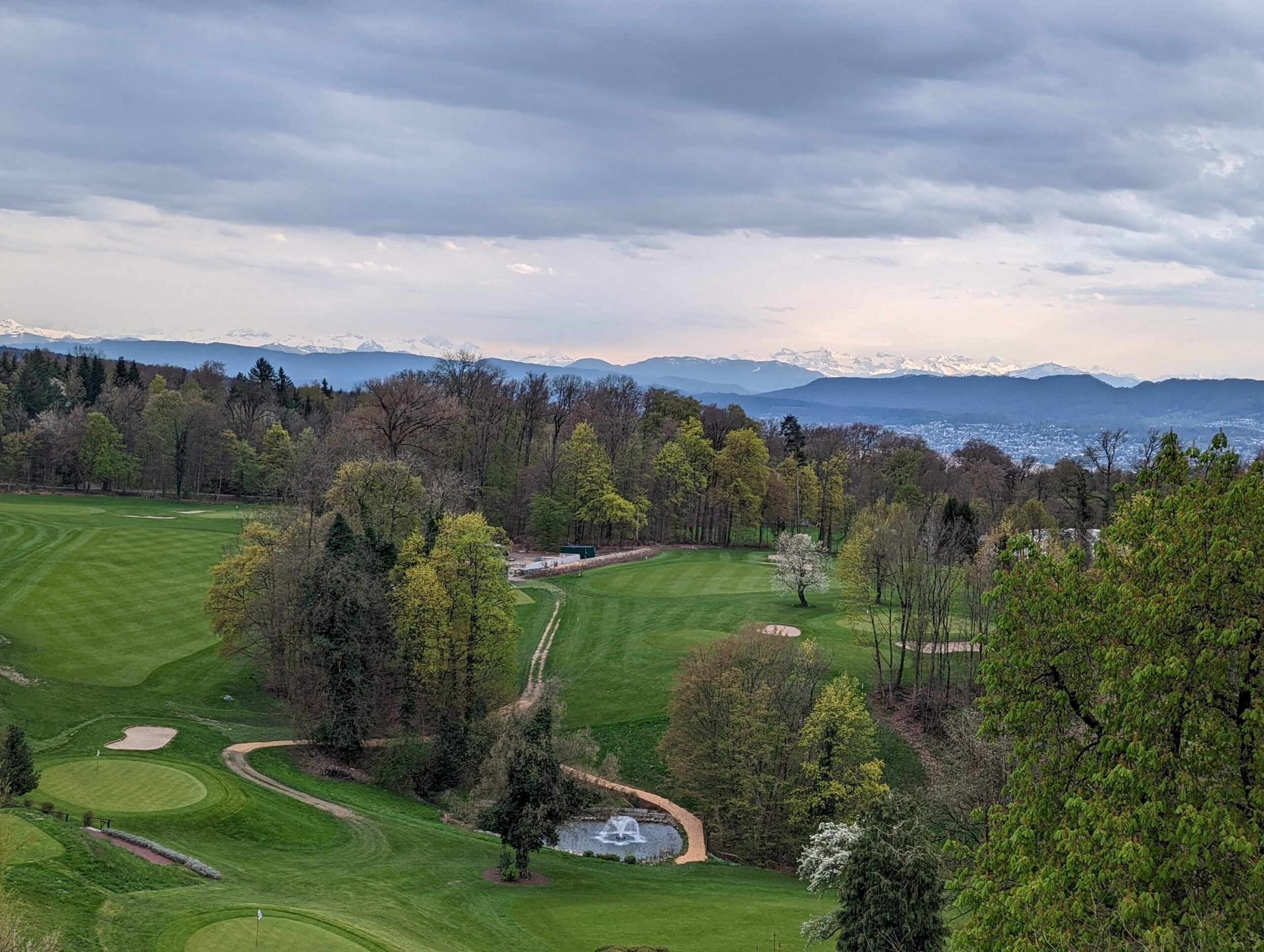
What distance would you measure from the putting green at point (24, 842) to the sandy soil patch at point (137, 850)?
1862 mm

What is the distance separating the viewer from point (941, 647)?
52.0 meters

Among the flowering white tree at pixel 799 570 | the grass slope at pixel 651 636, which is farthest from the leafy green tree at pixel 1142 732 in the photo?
the flowering white tree at pixel 799 570

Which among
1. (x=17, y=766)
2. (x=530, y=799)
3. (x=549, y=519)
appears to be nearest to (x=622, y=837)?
(x=530, y=799)

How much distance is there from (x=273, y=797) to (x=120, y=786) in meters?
4.60

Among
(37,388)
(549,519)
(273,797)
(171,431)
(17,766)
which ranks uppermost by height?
(37,388)

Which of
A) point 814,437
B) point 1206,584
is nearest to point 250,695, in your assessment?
point 1206,584

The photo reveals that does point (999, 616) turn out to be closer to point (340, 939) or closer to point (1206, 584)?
point (1206, 584)

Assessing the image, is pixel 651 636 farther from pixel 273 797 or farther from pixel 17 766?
pixel 17 766

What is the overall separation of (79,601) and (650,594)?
34757 mm

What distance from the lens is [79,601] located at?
54.4 m

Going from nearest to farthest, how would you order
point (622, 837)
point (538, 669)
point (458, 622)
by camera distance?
1. point (622, 837)
2. point (458, 622)
3. point (538, 669)

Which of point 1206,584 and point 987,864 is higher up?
point 1206,584

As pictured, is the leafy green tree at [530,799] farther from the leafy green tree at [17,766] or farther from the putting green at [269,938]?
the leafy green tree at [17,766]

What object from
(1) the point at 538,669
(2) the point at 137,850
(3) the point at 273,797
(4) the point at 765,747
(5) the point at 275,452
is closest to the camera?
(2) the point at 137,850
